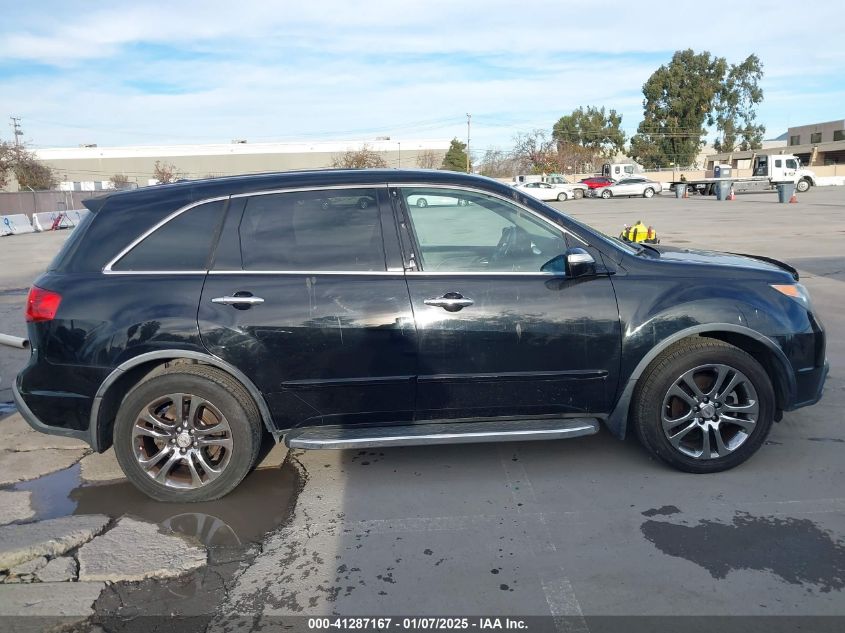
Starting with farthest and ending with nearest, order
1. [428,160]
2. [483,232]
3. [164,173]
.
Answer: [428,160], [164,173], [483,232]

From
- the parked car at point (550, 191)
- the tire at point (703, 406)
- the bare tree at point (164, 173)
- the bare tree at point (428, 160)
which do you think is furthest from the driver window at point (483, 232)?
the bare tree at point (428, 160)

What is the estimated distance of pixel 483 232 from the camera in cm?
436

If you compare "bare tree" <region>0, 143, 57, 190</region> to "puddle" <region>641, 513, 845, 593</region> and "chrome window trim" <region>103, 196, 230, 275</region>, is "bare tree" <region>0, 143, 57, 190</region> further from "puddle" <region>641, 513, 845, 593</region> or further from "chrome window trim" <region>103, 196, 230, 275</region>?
"puddle" <region>641, 513, 845, 593</region>

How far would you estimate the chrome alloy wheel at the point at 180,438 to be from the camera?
389 centimetres

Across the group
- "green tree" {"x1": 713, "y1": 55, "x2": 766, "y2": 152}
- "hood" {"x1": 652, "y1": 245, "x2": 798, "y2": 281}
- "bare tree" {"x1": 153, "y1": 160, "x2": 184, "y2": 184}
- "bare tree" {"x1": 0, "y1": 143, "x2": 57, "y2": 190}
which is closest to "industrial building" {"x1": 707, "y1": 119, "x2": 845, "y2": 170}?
"green tree" {"x1": 713, "y1": 55, "x2": 766, "y2": 152}

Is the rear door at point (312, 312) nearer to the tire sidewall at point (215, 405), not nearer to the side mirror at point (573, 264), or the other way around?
the tire sidewall at point (215, 405)

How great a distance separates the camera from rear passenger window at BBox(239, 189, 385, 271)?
13.0 ft

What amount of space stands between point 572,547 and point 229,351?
213 centimetres

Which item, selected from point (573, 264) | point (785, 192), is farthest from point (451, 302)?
point (785, 192)

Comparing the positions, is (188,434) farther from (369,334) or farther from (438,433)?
(438,433)

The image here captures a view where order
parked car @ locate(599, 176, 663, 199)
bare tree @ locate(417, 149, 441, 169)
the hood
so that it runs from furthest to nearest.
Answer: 1. bare tree @ locate(417, 149, 441, 169)
2. parked car @ locate(599, 176, 663, 199)
3. the hood

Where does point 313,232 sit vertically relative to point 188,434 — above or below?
above

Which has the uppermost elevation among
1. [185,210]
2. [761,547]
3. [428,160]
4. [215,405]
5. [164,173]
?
[428,160]

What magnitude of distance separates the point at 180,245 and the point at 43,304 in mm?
840
